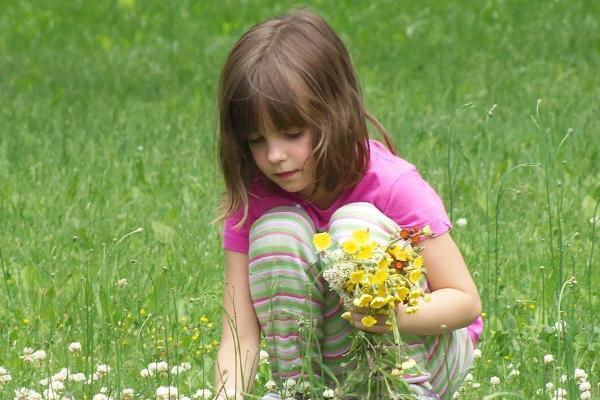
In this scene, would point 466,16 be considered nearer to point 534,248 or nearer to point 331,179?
point 534,248

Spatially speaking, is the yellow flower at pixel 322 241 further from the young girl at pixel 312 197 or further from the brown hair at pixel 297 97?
Result: the brown hair at pixel 297 97

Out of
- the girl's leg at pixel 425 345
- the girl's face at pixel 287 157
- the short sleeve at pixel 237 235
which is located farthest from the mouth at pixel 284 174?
the short sleeve at pixel 237 235

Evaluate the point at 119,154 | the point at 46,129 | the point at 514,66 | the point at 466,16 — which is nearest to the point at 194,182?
the point at 119,154

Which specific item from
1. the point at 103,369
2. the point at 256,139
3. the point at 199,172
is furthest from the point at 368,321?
the point at 199,172

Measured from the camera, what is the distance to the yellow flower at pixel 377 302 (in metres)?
2.18

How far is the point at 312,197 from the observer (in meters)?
2.83

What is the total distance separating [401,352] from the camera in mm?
2463

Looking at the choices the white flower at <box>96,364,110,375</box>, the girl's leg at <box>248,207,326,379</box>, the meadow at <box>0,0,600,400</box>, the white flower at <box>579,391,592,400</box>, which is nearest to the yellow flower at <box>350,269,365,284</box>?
the meadow at <box>0,0,600,400</box>

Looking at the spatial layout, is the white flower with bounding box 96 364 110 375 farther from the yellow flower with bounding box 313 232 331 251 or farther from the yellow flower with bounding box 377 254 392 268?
the yellow flower with bounding box 377 254 392 268

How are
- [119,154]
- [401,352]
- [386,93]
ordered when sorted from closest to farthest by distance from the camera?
[401,352] → [119,154] → [386,93]

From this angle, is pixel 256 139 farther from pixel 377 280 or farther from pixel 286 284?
pixel 377 280

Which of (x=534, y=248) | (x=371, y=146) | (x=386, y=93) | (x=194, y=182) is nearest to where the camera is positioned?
(x=371, y=146)

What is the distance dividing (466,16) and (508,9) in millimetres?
323

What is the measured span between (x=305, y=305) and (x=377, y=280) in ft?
1.62
